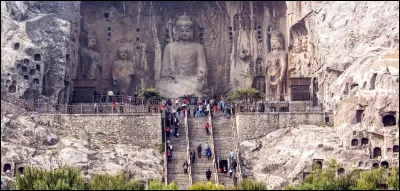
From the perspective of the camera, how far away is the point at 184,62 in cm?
9325

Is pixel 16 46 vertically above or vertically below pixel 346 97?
above

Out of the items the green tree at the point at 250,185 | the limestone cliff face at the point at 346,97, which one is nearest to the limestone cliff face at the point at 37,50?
the limestone cliff face at the point at 346,97

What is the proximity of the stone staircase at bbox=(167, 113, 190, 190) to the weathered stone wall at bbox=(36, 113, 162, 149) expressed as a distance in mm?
1242

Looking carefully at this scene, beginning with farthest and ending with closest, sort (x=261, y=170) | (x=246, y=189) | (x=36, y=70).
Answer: (x=36, y=70) → (x=261, y=170) → (x=246, y=189)

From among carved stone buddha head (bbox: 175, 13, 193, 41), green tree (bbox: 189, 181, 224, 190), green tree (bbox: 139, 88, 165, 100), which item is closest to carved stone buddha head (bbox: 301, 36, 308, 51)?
carved stone buddha head (bbox: 175, 13, 193, 41)

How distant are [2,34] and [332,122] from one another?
73.6 ft

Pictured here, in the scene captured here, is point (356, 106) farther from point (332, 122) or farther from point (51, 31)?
point (51, 31)

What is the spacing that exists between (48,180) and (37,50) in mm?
15321

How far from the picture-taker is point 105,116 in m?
78.2

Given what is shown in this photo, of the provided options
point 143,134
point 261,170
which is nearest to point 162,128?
point 143,134

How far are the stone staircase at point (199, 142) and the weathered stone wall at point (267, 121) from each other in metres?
2.32

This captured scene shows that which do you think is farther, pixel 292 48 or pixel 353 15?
pixel 292 48

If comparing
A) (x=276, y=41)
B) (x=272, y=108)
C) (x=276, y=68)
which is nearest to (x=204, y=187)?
(x=272, y=108)

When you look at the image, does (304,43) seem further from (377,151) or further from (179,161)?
(179,161)
